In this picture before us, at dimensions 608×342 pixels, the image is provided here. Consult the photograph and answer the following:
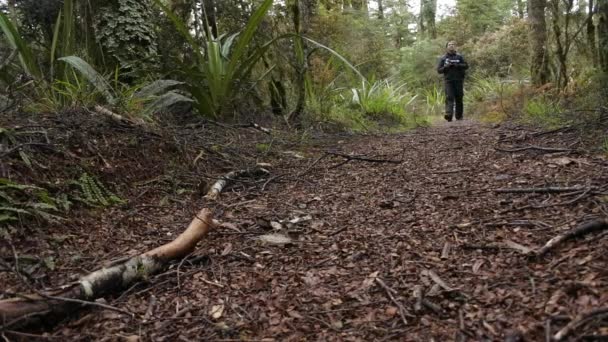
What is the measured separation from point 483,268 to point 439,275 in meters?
0.16

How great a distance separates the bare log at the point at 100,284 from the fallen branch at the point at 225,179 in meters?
0.67

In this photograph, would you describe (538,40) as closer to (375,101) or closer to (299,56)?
(375,101)

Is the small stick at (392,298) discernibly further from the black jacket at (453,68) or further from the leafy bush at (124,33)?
the black jacket at (453,68)

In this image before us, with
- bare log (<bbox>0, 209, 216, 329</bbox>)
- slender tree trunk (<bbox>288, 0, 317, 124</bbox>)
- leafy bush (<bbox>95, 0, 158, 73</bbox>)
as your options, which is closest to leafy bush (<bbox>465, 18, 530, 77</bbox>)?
slender tree trunk (<bbox>288, 0, 317, 124</bbox>)

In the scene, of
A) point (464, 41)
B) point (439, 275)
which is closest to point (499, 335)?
point (439, 275)

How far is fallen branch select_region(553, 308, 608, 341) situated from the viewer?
1.16m

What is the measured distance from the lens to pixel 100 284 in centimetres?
161

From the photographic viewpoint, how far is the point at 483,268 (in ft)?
5.41

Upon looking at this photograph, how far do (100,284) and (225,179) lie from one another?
151 cm

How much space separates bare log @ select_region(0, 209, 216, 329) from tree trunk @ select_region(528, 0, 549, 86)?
21.1 ft

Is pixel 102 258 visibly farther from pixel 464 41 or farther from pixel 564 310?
pixel 464 41

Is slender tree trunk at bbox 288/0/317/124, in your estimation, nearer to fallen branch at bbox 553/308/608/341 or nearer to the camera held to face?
the camera held to face

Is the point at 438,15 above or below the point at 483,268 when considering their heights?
above

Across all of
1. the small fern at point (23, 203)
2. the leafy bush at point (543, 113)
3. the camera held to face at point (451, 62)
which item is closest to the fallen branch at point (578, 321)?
the small fern at point (23, 203)
